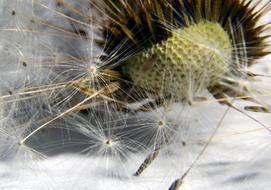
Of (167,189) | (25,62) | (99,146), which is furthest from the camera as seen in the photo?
(25,62)

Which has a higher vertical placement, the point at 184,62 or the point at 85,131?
the point at 184,62

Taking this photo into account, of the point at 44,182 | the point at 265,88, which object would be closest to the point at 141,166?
the point at 44,182

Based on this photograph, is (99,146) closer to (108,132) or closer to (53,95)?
(108,132)
